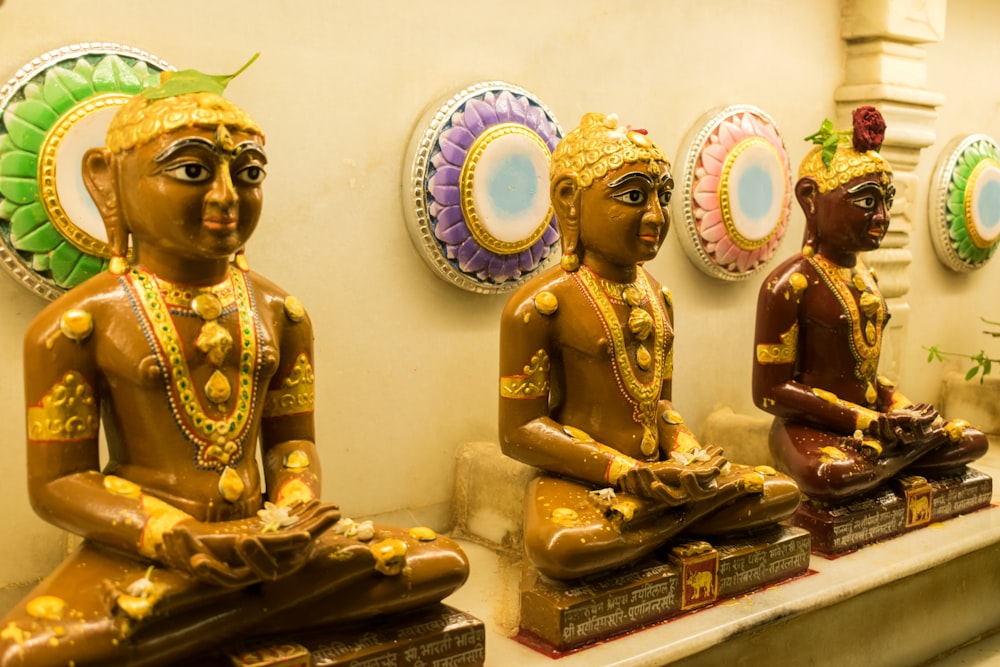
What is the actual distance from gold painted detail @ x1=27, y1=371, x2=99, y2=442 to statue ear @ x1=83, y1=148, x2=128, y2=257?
269mm

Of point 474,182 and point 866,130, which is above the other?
point 866,130

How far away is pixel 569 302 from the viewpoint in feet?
8.73

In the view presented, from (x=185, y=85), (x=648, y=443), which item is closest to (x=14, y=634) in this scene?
(x=185, y=85)

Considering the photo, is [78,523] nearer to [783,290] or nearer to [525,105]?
[525,105]

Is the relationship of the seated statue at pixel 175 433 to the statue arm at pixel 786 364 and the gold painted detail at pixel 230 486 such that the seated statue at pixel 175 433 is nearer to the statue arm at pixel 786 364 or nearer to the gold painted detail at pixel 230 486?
the gold painted detail at pixel 230 486

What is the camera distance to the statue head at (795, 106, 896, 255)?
3229mm

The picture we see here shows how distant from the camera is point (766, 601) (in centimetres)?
272

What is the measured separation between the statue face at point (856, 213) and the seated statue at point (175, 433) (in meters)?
1.76

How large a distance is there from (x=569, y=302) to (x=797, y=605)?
945mm

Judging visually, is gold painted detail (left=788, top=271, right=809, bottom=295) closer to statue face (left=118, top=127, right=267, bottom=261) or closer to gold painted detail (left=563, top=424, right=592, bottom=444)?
gold painted detail (left=563, top=424, right=592, bottom=444)

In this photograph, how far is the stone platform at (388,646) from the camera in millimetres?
1987

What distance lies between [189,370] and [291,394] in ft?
0.88

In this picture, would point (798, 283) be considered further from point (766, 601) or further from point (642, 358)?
point (766, 601)

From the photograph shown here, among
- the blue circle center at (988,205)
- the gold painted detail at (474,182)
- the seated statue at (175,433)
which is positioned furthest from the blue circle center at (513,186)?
the blue circle center at (988,205)
